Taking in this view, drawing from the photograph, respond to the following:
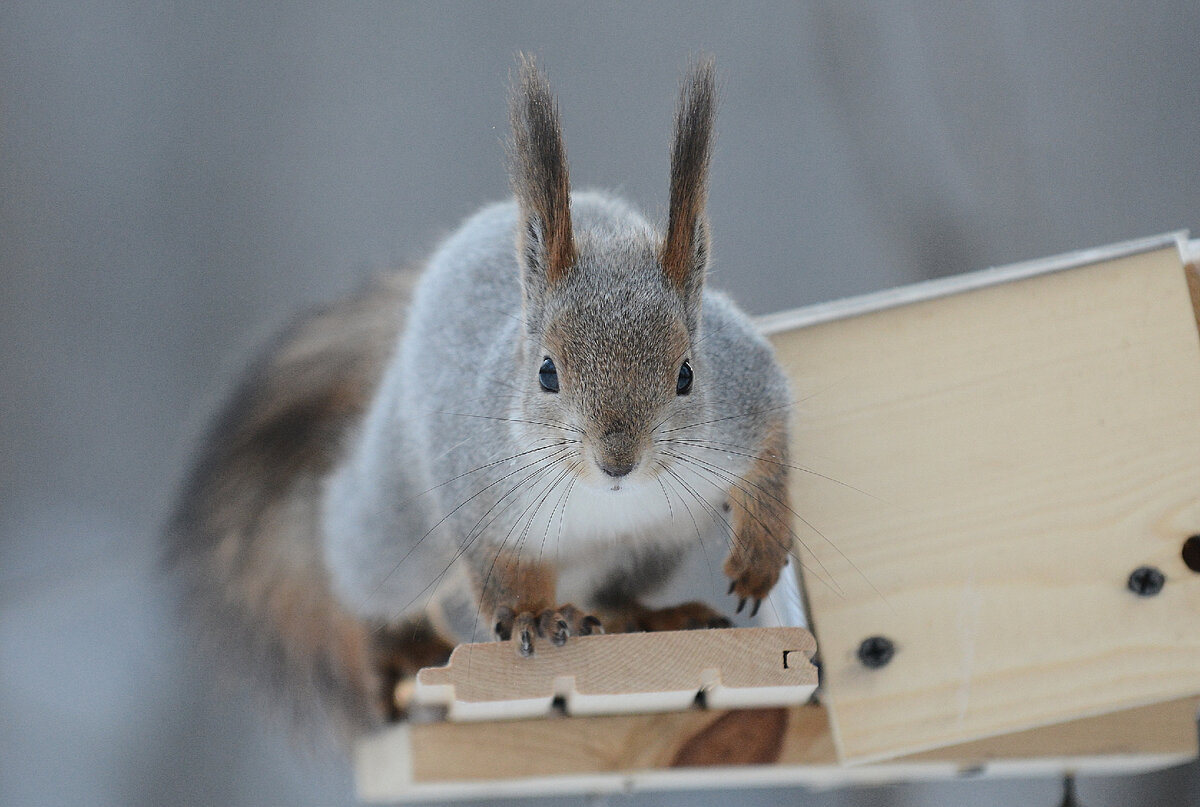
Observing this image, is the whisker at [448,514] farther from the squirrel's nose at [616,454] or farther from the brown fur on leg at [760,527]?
the brown fur on leg at [760,527]

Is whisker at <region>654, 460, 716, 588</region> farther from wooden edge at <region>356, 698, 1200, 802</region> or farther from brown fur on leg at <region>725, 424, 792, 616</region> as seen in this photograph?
wooden edge at <region>356, 698, 1200, 802</region>

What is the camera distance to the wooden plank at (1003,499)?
1393mm

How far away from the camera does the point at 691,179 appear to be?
123 centimetres

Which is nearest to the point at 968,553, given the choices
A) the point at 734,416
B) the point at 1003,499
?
the point at 1003,499

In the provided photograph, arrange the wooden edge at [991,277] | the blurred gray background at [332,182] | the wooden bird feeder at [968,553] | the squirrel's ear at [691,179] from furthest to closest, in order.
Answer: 1. the blurred gray background at [332,182]
2. the wooden edge at [991,277]
3. the wooden bird feeder at [968,553]
4. the squirrel's ear at [691,179]

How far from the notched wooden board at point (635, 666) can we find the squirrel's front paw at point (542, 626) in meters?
0.01

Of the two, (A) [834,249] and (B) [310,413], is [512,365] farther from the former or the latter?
(A) [834,249]

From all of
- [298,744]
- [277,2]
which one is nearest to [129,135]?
[277,2]

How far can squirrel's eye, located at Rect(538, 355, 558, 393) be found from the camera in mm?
1307

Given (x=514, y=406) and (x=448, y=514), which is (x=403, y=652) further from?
(x=514, y=406)

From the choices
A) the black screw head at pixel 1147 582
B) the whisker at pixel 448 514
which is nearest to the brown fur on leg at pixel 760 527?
the whisker at pixel 448 514

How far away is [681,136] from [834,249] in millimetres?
1835

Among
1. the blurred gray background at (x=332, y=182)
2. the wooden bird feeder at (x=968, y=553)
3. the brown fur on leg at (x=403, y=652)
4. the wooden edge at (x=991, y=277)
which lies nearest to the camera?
the wooden bird feeder at (x=968, y=553)

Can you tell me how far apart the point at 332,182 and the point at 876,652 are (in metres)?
1.99
